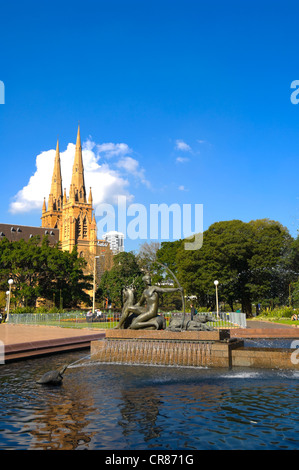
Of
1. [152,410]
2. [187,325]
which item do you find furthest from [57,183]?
[152,410]

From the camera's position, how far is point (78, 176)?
12612 centimetres

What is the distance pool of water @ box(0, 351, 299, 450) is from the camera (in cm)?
623

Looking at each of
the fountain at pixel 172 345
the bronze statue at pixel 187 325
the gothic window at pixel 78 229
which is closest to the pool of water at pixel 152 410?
the fountain at pixel 172 345

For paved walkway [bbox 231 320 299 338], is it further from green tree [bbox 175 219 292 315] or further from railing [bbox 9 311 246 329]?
green tree [bbox 175 219 292 315]

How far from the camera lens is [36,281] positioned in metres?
59.3

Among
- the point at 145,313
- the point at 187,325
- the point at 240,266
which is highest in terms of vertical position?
the point at 240,266

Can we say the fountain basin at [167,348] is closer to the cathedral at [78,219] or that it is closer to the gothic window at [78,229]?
the cathedral at [78,219]

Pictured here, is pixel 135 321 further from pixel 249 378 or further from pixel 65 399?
pixel 65 399

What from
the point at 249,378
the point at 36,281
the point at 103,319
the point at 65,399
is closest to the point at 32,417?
the point at 65,399

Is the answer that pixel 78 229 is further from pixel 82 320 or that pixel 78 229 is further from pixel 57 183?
pixel 82 320

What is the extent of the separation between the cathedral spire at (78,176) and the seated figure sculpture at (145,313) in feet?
363

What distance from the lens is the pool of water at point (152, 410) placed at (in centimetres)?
623

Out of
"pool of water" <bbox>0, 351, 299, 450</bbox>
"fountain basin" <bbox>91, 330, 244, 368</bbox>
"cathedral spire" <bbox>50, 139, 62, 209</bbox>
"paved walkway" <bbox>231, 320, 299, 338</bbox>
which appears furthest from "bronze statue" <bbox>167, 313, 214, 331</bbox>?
"cathedral spire" <bbox>50, 139, 62, 209</bbox>

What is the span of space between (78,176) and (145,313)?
114748 mm
